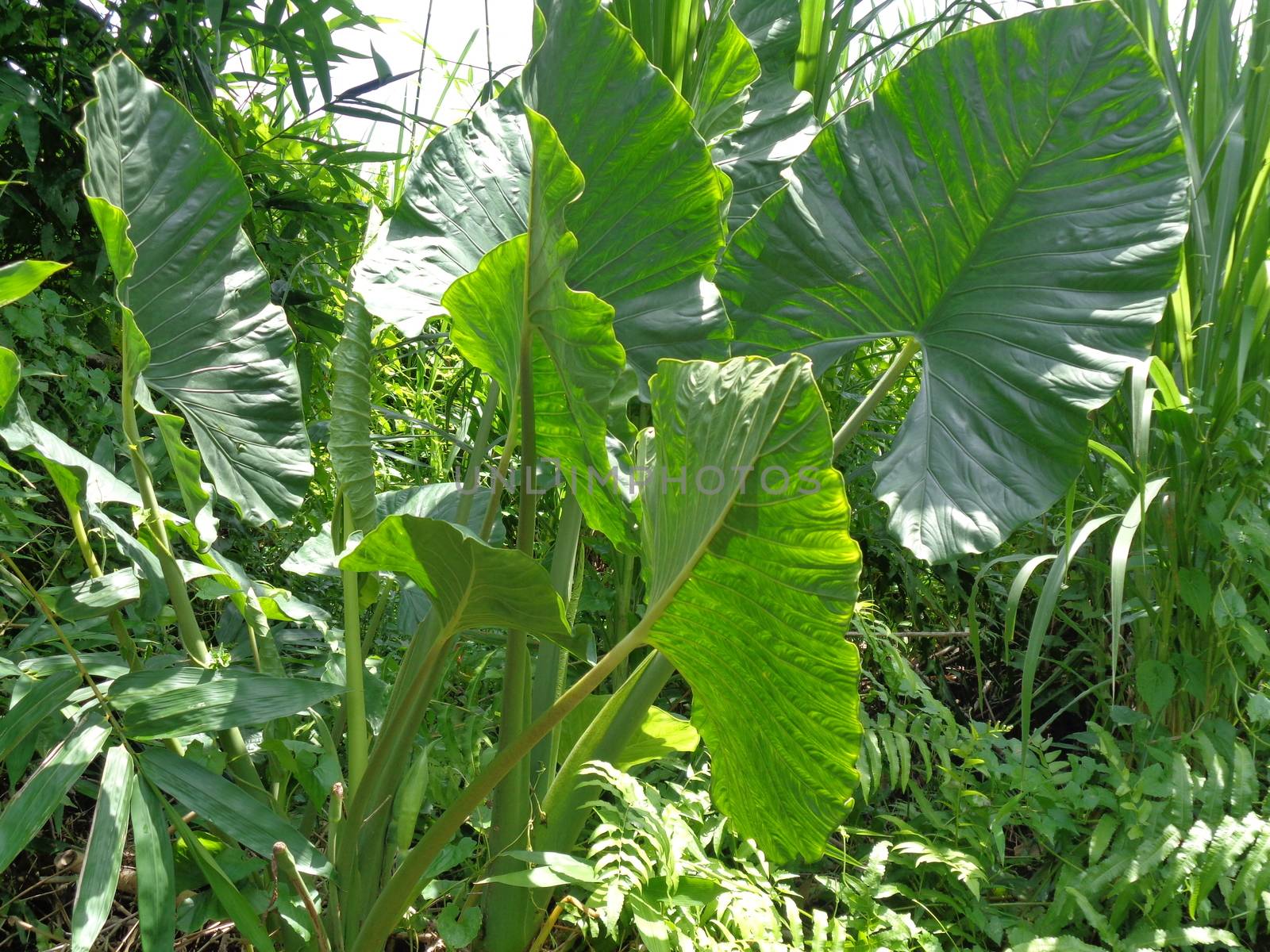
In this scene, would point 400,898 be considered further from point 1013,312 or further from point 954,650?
point 954,650

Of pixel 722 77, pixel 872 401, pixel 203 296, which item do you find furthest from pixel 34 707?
pixel 722 77

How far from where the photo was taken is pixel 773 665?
2.74ft

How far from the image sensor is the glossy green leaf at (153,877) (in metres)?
0.86

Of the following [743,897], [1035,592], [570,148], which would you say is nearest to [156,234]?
[570,148]

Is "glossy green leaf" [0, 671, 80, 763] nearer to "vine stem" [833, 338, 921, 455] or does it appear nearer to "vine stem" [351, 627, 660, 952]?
"vine stem" [351, 627, 660, 952]

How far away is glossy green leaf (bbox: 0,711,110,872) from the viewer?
0.85 meters

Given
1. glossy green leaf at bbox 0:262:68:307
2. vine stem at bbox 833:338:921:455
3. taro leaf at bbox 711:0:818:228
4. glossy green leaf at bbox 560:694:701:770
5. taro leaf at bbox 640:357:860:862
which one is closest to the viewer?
taro leaf at bbox 640:357:860:862

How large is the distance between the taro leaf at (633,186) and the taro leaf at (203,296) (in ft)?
1.56

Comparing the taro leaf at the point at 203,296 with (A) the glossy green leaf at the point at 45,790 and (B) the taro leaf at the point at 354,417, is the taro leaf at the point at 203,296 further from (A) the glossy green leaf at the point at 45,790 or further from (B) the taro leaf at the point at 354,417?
(A) the glossy green leaf at the point at 45,790

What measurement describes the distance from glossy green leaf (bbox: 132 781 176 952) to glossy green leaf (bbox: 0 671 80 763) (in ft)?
0.49

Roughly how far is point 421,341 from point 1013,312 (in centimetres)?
149

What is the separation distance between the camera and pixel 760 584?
77cm

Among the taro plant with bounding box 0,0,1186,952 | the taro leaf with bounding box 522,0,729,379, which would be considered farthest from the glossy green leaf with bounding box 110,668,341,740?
the taro leaf with bounding box 522,0,729,379

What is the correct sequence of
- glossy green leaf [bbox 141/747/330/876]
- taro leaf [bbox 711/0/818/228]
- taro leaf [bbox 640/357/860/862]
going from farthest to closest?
taro leaf [bbox 711/0/818/228]
glossy green leaf [bbox 141/747/330/876]
taro leaf [bbox 640/357/860/862]
